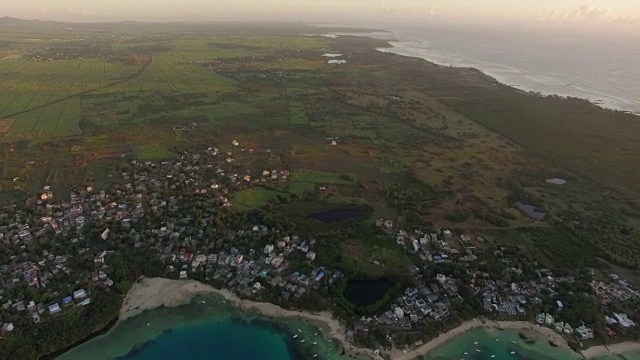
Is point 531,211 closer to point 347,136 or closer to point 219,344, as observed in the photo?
point 347,136

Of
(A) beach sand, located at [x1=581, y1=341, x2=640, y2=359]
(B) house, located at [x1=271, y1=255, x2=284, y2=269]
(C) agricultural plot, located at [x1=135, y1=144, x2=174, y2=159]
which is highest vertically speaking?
(C) agricultural plot, located at [x1=135, y1=144, x2=174, y2=159]

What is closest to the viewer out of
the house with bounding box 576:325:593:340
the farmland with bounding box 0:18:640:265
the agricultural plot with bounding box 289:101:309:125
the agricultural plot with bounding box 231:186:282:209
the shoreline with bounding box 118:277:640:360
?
the shoreline with bounding box 118:277:640:360

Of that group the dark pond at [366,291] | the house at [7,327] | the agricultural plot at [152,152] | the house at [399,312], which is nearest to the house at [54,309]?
A: the house at [7,327]

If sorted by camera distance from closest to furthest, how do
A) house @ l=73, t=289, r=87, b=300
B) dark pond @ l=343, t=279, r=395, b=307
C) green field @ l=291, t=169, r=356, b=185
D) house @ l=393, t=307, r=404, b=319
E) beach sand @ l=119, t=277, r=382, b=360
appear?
1. beach sand @ l=119, t=277, r=382, b=360
2. house @ l=393, t=307, r=404, b=319
3. house @ l=73, t=289, r=87, b=300
4. dark pond @ l=343, t=279, r=395, b=307
5. green field @ l=291, t=169, r=356, b=185

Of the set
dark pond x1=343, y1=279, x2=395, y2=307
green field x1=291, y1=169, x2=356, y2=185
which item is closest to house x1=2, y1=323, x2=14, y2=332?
dark pond x1=343, y1=279, x2=395, y2=307

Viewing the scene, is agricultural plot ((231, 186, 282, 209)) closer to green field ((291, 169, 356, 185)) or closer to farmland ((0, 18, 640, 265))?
farmland ((0, 18, 640, 265))

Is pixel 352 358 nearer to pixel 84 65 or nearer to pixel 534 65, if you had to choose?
pixel 84 65

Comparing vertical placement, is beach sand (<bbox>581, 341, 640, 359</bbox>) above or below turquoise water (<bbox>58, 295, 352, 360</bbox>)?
below

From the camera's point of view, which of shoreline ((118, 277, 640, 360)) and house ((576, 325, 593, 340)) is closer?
shoreline ((118, 277, 640, 360))
